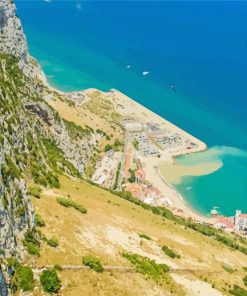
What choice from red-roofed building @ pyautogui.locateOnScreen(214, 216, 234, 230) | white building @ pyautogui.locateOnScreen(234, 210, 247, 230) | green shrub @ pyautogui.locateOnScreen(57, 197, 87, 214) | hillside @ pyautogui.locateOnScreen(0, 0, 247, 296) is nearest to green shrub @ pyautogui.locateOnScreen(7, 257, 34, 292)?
hillside @ pyautogui.locateOnScreen(0, 0, 247, 296)

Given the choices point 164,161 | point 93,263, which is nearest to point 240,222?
point 164,161

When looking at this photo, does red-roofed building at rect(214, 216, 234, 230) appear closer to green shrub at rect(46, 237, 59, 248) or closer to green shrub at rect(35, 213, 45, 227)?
green shrub at rect(35, 213, 45, 227)

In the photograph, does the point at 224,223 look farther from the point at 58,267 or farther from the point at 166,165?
the point at 58,267

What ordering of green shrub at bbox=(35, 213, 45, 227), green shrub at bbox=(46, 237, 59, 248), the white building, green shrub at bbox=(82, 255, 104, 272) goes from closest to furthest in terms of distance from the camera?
green shrub at bbox=(82, 255, 104, 272)
green shrub at bbox=(46, 237, 59, 248)
green shrub at bbox=(35, 213, 45, 227)
the white building

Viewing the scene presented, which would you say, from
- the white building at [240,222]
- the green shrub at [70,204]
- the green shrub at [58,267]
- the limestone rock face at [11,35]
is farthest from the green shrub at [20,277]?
the white building at [240,222]

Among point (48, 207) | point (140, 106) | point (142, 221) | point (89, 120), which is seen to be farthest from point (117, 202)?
point (140, 106)
